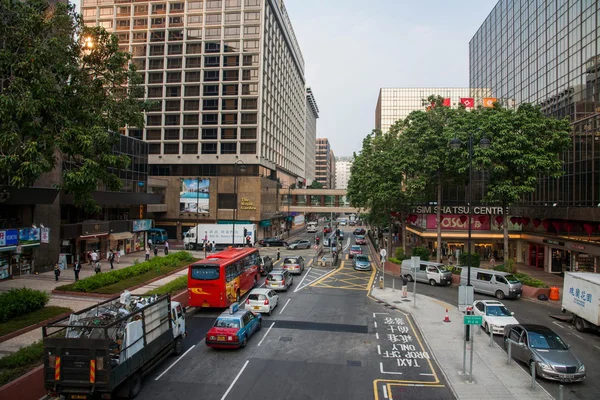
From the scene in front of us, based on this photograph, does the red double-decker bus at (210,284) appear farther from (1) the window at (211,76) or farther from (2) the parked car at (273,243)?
(1) the window at (211,76)

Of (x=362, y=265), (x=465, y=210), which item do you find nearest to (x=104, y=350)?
(x=362, y=265)

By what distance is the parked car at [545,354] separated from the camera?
14.0m

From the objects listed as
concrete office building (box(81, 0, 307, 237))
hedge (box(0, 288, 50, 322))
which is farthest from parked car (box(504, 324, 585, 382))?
concrete office building (box(81, 0, 307, 237))

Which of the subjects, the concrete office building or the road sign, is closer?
the road sign

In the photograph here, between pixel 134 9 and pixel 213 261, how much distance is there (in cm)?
6751

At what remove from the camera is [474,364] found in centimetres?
1606

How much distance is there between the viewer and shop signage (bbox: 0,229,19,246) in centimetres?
2820

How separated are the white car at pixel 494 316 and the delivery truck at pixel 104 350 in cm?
1516

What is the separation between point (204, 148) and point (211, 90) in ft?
34.1

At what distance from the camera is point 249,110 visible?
70.7 m

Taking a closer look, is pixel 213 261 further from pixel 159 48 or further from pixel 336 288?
pixel 159 48

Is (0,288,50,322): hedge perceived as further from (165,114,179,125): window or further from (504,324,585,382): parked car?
(165,114,179,125): window

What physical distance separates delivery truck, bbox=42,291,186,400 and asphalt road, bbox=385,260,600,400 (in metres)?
13.5

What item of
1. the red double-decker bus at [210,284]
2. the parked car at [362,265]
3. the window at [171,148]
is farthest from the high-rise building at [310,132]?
the red double-decker bus at [210,284]
